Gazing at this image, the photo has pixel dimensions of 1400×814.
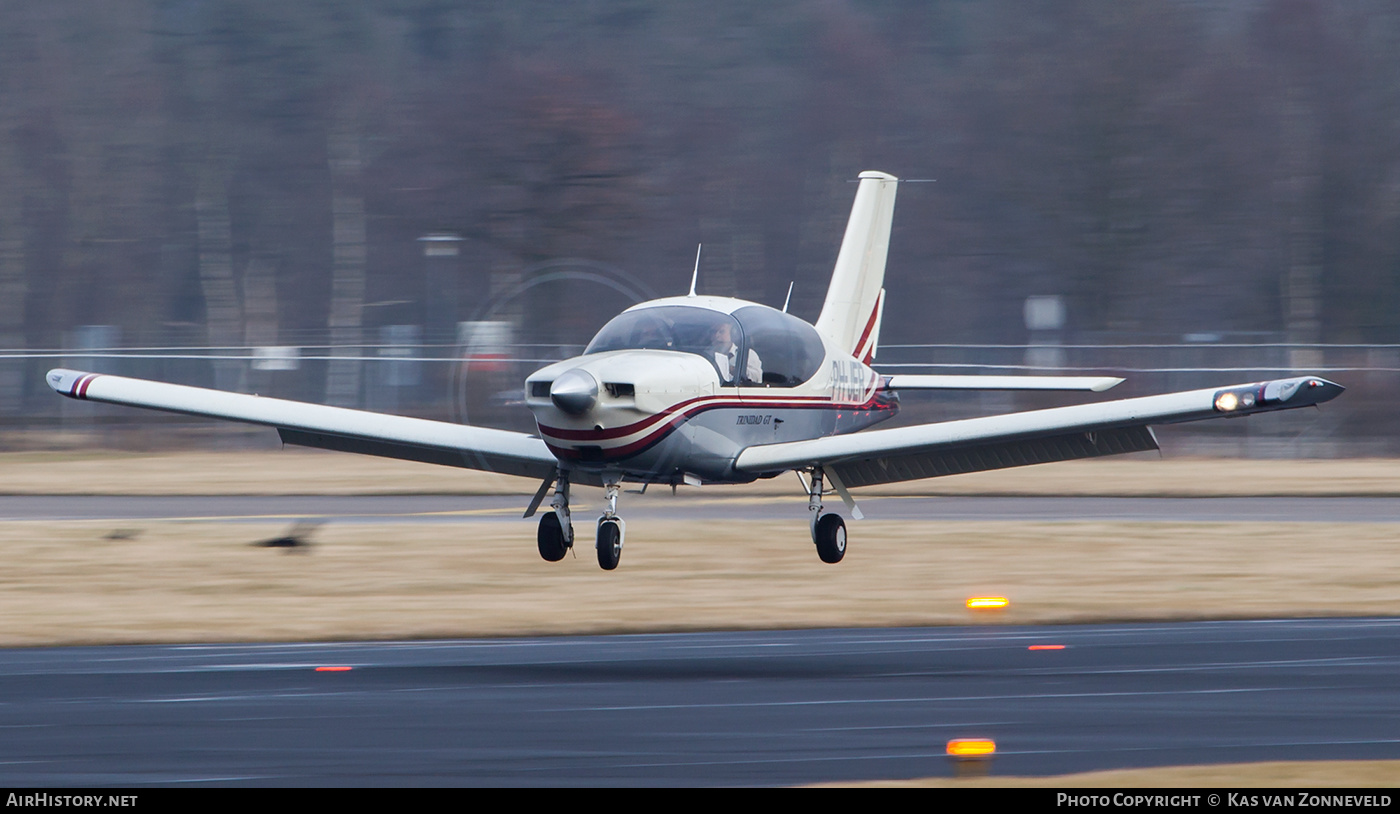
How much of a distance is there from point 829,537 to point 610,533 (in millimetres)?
2198

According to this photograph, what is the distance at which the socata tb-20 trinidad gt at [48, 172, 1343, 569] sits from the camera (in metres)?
13.3

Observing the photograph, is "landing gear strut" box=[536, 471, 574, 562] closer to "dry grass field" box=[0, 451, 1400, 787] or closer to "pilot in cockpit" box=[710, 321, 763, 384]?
"dry grass field" box=[0, 451, 1400, 787]

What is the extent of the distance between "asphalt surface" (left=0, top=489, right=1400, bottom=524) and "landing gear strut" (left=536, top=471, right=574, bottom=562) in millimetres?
4628

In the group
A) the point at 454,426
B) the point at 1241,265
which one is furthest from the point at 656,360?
the point at 1241,265

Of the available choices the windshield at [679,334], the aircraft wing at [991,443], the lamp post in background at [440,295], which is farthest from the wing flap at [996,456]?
the lamp post in background at [440,295]

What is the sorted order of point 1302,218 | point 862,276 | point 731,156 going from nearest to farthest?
1. point 862,276
2. point 1302,218
3. point 731,156

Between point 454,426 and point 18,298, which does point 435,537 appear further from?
point 18,298

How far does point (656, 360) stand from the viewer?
1378 cm

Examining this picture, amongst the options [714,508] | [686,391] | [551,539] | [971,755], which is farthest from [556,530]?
[971,755]

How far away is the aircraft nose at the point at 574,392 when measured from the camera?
1288 cm

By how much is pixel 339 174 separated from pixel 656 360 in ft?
138

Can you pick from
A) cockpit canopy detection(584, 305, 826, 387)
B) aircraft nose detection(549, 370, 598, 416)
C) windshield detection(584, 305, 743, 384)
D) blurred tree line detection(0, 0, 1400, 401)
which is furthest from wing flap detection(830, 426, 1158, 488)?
blurred tree line detection(0, 0, 1400, 401)

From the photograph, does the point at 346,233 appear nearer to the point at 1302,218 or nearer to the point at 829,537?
the point at 1302,218

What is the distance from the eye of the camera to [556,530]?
14367mm
